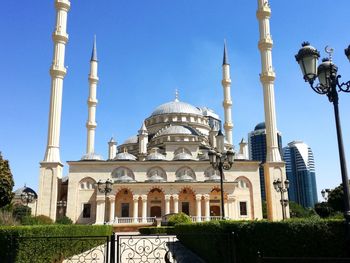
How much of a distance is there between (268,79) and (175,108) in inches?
722

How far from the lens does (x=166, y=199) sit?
34.9 metres

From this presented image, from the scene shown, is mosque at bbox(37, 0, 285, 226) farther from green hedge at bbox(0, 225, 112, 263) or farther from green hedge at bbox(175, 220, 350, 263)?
green hedge at bbox(175, 220, 350, 263)

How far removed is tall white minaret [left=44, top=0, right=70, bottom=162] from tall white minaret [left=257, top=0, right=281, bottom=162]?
62.2ft

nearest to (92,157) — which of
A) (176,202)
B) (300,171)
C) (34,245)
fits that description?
(176,202)

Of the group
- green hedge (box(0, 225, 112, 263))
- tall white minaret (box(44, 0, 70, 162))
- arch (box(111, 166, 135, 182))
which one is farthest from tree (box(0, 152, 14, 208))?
arch (box(111, 166, 135, 182))

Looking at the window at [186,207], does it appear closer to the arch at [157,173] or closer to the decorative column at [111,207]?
the arch at [157,173]

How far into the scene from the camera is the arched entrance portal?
35731mm

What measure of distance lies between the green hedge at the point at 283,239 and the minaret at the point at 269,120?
25.7 metres

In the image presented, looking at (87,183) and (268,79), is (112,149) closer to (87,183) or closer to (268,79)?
(87,183)

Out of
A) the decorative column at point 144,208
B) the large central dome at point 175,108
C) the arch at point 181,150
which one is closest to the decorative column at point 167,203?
the decorative column at point 144,208

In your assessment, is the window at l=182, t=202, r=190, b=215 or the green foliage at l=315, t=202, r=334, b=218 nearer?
the green foliage at l=315, t=202, r=334, b=218

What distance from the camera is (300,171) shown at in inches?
3415

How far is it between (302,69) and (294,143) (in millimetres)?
83843

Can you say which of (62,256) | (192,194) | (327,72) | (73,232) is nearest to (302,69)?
(327,72)
